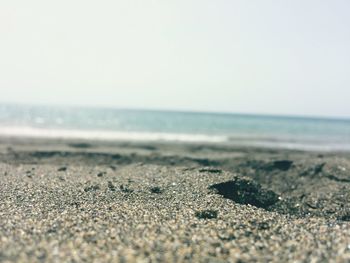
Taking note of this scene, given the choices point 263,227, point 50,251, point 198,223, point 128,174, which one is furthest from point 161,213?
point 128,174

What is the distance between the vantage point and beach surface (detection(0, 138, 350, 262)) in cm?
782

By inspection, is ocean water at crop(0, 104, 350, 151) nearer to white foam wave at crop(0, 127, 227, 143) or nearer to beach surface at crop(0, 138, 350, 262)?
white foam wave at crop(0, 127, 227, 143)

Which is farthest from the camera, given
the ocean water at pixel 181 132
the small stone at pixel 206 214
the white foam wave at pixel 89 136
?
the ocean water at pixel 181 132

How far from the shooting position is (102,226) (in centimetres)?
933

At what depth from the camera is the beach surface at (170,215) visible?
782cm

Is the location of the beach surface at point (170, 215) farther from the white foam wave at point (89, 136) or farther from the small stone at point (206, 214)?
the white foam wave at point (89, 136)

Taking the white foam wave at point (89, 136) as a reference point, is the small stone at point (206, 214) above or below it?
above

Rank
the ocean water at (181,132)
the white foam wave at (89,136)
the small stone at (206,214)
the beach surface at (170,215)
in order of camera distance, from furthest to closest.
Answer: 1. the ocean water at (181,132)
2. the white foam wave at (89,136)
3. the small stone at (206,214)
4. the beach surface at (170,215)

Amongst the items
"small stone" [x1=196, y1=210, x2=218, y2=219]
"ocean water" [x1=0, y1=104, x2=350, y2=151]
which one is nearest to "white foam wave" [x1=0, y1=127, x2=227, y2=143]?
"ocean water" [x1=0, y1=104, x2=350, y2=151]

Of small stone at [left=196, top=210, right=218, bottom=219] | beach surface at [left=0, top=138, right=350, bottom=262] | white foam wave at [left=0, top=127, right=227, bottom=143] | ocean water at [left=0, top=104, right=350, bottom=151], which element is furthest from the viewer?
ocean water at [left=0, top=104, right=350, bottom=151]

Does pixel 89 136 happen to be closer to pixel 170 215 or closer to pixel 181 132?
pixel 181 132

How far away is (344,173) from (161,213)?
42.0 ft

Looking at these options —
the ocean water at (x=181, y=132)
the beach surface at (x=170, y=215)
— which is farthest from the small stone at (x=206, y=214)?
the ocean water at (x=181, y=132)

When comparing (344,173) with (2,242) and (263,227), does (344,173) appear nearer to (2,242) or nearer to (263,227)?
(263,227)
